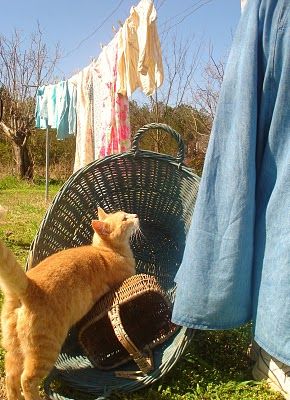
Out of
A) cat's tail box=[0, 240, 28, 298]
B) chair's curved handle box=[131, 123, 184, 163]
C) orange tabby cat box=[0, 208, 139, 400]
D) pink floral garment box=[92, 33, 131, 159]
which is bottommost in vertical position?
orange tabby cat box=[0, 208, 139, 400]

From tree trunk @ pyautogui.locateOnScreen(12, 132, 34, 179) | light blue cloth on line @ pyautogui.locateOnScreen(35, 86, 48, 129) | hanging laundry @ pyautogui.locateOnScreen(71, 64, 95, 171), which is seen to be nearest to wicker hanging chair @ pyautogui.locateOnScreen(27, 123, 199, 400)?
hanging laundry @ pyautogui.locateOnScreen(71, 64, 95, 171)

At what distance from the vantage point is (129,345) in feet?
6.18

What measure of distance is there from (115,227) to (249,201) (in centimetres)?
112

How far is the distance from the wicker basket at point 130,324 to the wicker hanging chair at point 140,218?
0.18 feet

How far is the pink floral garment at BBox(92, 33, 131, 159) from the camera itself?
13.7ft

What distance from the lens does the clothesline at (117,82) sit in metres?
3.77

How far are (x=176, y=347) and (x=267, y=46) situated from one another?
127cm

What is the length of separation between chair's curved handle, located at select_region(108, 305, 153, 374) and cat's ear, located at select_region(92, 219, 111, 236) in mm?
515

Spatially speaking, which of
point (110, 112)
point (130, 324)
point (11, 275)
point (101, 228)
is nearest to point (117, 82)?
point (110, 112)

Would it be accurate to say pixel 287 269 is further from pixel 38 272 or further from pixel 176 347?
pixel 38 272

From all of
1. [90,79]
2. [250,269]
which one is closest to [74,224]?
[250,269]

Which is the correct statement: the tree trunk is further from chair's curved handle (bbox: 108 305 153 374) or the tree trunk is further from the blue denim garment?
the blue denim garment

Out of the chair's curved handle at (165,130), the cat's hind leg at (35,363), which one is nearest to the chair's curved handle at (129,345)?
the cat's hind leg at (35,363)

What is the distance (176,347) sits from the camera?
187cm
